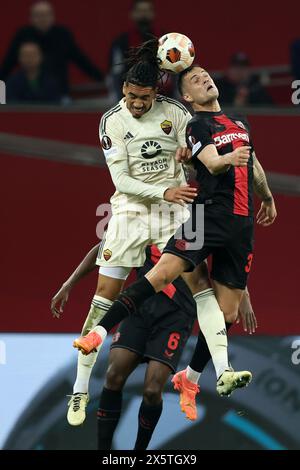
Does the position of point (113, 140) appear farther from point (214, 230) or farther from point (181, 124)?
point (214, 230)

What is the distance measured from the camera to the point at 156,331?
294 inches

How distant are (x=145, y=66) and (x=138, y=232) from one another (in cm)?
91

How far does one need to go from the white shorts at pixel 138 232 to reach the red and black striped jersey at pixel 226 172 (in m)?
0.42

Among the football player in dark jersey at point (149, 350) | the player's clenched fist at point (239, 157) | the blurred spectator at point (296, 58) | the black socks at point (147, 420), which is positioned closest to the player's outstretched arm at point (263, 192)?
the player's clenched fist at point (239, 157)

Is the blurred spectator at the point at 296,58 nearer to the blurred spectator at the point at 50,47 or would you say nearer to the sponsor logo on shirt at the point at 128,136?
the blurred spectator at the point at 50,47

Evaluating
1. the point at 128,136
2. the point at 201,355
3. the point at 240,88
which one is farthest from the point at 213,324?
the point at 240,88

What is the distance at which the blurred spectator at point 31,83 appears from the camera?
34.1 feet

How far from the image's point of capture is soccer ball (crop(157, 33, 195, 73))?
22.8 feet

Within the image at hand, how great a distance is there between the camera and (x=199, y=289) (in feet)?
23.1

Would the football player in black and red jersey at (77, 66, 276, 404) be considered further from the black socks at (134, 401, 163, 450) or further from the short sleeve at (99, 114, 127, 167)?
the black socks at (134, 401, 163, 450)

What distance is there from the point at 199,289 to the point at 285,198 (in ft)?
9.33

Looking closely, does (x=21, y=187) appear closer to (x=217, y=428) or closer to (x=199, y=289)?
(x=217, y=428)

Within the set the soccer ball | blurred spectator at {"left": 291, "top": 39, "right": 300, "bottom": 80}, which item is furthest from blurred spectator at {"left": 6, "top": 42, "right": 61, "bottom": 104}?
the soccer ball
